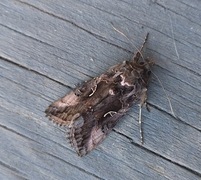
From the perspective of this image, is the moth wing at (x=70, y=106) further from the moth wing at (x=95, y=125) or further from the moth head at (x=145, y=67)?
the moth head at (x=145, y=67)

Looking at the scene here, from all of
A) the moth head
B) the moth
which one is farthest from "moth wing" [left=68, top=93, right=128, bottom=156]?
the moth head

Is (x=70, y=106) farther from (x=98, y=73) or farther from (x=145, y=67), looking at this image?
(x=145, y=67)

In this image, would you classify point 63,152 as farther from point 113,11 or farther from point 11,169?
point 113,11

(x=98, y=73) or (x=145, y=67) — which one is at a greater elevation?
(x=145, y=67)

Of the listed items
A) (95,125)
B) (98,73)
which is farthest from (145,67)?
(95,125)

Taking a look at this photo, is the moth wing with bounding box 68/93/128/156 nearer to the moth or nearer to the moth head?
the moth

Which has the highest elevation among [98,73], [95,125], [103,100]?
[98,73]

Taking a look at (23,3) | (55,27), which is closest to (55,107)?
(55,27)
